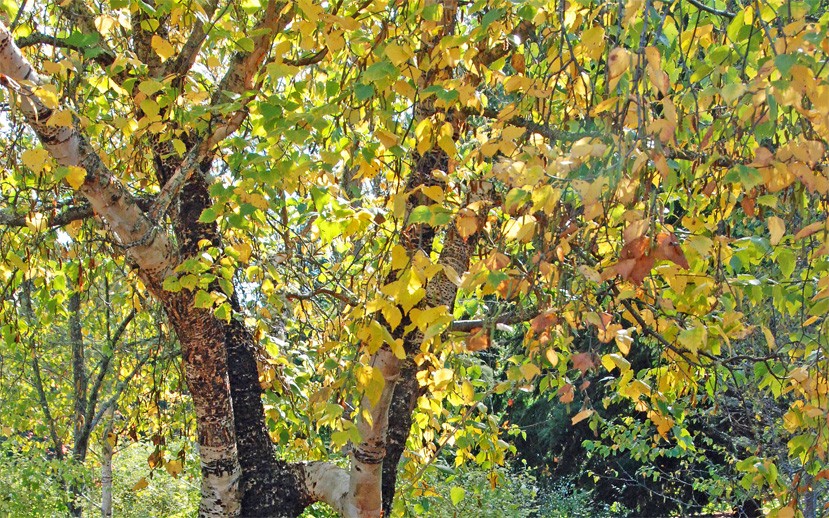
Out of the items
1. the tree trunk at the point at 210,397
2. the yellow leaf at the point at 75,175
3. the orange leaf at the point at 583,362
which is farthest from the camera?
the tree trunk at the point at 210,397

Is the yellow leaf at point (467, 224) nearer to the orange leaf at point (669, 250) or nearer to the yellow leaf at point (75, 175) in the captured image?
the orange leaf at point (669, 250)

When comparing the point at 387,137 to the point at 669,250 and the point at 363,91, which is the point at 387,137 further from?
the point at 669,250

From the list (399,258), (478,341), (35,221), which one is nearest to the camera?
(478,341)

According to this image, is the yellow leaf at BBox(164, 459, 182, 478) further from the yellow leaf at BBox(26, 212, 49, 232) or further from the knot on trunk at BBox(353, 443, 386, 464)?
the yellow leaf at BBox(26, 212, 49, 232)

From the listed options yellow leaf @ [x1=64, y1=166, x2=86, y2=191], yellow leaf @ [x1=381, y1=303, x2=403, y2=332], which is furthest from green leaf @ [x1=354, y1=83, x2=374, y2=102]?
yellow leaf @ [x1=64, y1=166, x2=86, y2=191]

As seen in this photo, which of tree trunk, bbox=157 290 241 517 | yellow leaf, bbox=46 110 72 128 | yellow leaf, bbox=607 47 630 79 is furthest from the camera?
tree trunk, bbox=157 290 241 517

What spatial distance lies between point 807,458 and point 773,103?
167cm

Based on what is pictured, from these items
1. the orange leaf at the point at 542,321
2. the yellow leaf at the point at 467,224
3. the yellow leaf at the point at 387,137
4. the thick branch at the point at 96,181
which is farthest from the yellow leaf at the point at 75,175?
the orange leaf at the point at 542,321

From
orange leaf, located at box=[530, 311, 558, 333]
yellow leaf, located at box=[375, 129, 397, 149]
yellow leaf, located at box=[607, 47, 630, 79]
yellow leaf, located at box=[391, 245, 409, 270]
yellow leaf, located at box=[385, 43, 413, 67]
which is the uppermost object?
yellow leaf, located at box=[385, 43, 413, 67]

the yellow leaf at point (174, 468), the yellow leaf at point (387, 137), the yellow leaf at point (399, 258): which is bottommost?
the yellow leaf at point (174, 468)

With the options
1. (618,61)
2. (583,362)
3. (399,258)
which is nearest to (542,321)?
(583,362)

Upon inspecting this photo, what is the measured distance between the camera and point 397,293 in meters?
1.86

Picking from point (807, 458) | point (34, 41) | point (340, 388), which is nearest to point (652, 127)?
point (340, 388)

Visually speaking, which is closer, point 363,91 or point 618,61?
point 618,61
